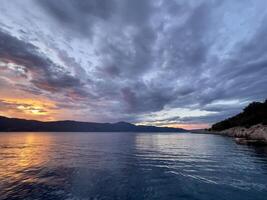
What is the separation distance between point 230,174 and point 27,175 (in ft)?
86.9

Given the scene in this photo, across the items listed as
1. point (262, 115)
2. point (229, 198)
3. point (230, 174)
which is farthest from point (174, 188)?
point (262, 115)

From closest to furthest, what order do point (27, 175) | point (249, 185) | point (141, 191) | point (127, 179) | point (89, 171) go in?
point (141, 191) → point (249, 185) → point (127, 179) → point (27, 175) → point (89, 171)

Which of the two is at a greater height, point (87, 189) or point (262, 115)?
point (262, 115)

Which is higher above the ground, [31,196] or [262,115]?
[262,115]

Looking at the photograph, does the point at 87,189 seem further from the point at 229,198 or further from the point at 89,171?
the point at 229,198

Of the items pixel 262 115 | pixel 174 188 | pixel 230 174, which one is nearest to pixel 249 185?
pixel 230 174

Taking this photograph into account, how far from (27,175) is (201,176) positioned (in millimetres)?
22333

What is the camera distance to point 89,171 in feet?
83.9

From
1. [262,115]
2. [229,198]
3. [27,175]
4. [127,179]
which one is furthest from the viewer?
[262,115]

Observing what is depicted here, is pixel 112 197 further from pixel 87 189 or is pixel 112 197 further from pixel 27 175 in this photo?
pixel 27 175

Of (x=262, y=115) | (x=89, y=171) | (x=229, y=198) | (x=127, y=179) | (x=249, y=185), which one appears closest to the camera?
(x=229, y=198)

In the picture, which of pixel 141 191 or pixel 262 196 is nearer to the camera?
pixel 262 196

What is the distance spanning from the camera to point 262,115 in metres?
114

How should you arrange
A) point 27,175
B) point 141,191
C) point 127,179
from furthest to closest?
1. point 27,175
2. point 127,179
3. point 141,191
